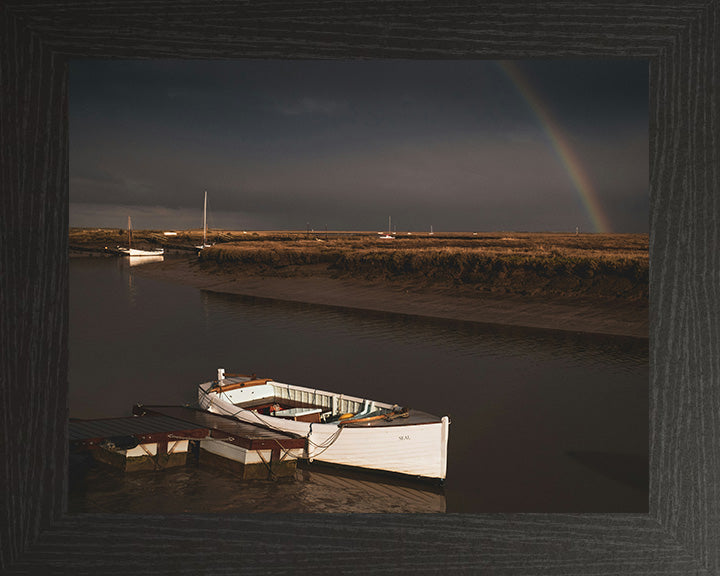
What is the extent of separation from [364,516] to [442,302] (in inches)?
554

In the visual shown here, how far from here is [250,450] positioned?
5.68 m

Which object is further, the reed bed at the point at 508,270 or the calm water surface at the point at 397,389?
the reed bed at the point at 508,270

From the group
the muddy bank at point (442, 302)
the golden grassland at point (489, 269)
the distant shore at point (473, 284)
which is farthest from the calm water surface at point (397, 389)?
the golden grassland at point (489, 269)

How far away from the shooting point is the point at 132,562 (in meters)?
1.40

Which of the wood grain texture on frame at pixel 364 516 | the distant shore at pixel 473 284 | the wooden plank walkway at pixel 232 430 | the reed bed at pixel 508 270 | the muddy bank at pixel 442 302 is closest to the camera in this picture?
the wood grain texture on frame at pixel 364 516

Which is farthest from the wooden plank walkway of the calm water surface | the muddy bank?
the muddy bank

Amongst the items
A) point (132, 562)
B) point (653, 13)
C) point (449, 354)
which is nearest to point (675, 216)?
point (653, 13)

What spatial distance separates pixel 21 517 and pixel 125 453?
14.6 ft

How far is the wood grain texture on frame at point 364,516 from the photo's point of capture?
1.36 m

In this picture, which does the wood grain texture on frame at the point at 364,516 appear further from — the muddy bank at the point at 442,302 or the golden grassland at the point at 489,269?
the golden grassland at the point at 489,269

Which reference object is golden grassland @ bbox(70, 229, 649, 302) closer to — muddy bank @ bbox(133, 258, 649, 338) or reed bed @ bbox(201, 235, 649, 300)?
reed bed @ bbox(201, 235, 649, 300)

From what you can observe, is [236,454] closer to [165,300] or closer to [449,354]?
[449,354]

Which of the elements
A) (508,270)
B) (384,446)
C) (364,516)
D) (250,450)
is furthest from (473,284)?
(364,516)

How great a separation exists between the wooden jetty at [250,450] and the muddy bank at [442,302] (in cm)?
782
